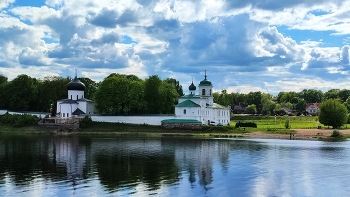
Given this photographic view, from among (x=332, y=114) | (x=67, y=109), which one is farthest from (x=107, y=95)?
(x=332, y=114)

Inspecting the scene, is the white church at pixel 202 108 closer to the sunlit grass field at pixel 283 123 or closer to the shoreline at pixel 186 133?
the shoreline at pixel 186 133

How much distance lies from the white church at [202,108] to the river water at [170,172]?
101 feet

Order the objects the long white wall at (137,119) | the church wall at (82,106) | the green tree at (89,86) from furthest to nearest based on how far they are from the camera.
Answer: the green tree at (89,86) → the church wall at (82,106) → the long white wall at (137,119)

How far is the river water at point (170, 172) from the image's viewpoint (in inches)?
939

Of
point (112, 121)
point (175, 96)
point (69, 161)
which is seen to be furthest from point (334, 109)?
point (69, 161)

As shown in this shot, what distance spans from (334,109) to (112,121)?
1478 inches

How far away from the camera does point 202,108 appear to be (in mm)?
77312

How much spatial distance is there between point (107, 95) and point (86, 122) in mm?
7622

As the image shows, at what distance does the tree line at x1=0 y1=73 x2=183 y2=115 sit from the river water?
108 ft

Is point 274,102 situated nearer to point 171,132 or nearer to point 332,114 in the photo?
point 332,114

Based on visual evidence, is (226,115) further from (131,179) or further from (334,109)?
(131,179)

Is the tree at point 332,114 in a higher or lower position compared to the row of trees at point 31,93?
lower

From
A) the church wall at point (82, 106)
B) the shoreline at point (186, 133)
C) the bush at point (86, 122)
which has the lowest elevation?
the shoreline at point (186, 133)

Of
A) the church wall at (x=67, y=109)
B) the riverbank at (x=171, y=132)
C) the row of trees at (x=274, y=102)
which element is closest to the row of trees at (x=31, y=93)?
the church wall at (x=67, y=109)
